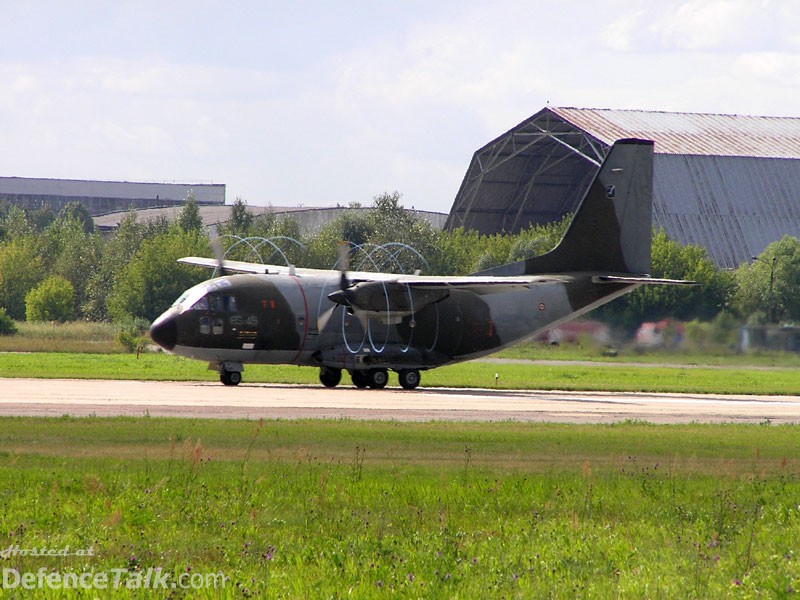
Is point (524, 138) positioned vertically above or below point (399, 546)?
above

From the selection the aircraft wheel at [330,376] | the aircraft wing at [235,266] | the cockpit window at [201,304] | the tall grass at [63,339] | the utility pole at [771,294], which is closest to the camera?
the cockpit window at [201,304]

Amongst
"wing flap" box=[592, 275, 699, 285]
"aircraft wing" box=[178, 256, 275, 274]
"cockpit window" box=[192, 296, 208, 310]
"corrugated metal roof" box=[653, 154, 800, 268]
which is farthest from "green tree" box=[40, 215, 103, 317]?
"wing flap" box=[592, 275, 699, 285]

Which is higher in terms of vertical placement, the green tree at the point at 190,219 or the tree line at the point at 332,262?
the green tree at the point at 190,219

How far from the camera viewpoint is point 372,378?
43.1m

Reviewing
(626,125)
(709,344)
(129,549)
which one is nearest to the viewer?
(129,549)

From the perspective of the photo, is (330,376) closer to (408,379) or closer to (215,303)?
(408,379)

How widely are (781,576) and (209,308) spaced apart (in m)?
29.7

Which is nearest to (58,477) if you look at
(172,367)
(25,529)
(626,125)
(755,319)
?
(25,529)

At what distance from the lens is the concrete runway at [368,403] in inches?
1148

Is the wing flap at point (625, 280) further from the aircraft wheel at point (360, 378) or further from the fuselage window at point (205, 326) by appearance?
the fuselage window at point (205, 326)

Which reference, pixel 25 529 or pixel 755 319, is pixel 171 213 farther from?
pixel 25 529

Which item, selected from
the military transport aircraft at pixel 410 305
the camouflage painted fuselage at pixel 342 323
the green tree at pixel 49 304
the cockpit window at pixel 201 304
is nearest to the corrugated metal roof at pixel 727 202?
the military transport aircraft at pixel 410 305

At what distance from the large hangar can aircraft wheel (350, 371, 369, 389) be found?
47.5m

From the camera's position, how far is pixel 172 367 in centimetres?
5206
